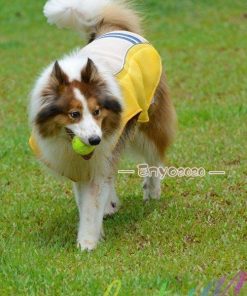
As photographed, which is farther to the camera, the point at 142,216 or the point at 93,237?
the point at 142,216

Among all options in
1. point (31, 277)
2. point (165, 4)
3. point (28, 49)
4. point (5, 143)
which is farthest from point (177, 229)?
point (165, 4)

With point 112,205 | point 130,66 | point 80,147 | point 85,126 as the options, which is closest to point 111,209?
point 112,205

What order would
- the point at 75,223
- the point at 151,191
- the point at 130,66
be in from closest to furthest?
the point at 130,66 → the point at 75,223 → the point at 151,191

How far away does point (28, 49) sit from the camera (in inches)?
552

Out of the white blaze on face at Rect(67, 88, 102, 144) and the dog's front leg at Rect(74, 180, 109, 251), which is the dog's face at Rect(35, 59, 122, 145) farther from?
the dog's front leg at Rect(74, 180, 109, 251)

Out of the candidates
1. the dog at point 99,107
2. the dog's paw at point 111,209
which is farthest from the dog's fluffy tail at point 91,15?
the dog's paw at point 111,209

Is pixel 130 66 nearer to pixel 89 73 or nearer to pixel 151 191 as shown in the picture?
pixel 89 73

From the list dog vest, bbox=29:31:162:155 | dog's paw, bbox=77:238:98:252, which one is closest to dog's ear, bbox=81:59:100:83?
dog vest, bbox=29:31:162:155

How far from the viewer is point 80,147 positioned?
514cm

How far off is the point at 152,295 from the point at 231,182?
2.68m

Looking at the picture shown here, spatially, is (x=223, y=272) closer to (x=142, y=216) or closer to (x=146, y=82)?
(x=142, y=216)

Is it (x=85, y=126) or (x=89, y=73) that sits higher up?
(x=89, y=73)

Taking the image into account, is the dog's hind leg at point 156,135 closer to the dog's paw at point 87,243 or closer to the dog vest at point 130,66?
the dog vest at point 130,66

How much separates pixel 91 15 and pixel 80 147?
171 centimetres
